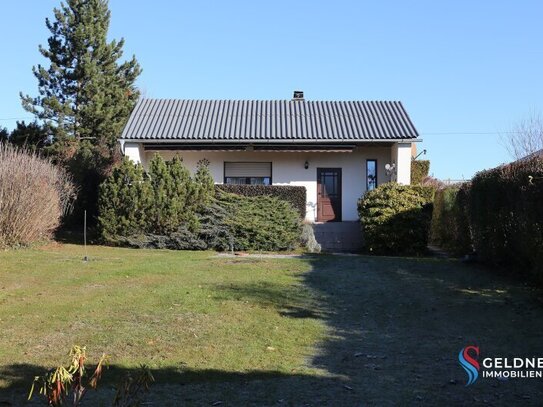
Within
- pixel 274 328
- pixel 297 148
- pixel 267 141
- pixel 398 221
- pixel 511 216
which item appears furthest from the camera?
pixel 297 148

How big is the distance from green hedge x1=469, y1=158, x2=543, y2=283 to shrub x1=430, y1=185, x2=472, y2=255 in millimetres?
1416

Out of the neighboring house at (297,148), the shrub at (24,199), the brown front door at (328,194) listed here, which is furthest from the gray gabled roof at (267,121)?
the shrub at (24,199)

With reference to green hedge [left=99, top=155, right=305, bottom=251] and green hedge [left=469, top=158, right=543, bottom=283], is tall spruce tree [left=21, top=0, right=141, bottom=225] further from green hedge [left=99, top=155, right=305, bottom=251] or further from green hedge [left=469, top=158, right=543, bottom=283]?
green hedge [left=469, top=158, right=543, bottom=283]

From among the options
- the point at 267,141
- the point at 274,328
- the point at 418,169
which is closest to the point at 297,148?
the point at 267,141

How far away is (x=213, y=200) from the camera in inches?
681

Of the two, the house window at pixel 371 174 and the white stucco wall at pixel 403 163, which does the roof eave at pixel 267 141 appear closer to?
the white stucco wall at pixel 403 163

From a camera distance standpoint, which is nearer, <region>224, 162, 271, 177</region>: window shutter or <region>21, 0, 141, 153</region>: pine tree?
<region>224, 162, 271, 177</region>: window shutter

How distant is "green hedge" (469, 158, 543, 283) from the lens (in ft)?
28.4

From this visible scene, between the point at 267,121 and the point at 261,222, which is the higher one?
the point at 267,121

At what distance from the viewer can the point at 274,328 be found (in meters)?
6.98

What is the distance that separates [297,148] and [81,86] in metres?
14.6

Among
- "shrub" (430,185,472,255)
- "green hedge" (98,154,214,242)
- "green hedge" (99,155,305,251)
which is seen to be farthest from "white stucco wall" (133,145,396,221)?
"green hedge" (98,154,214,242)

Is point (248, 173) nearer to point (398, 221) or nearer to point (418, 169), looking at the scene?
point (398, 221)

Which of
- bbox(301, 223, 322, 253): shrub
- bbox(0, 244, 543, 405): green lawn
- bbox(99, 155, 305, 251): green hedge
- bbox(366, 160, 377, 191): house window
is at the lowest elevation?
bbox(0, 244, 543, 405): green lawn
